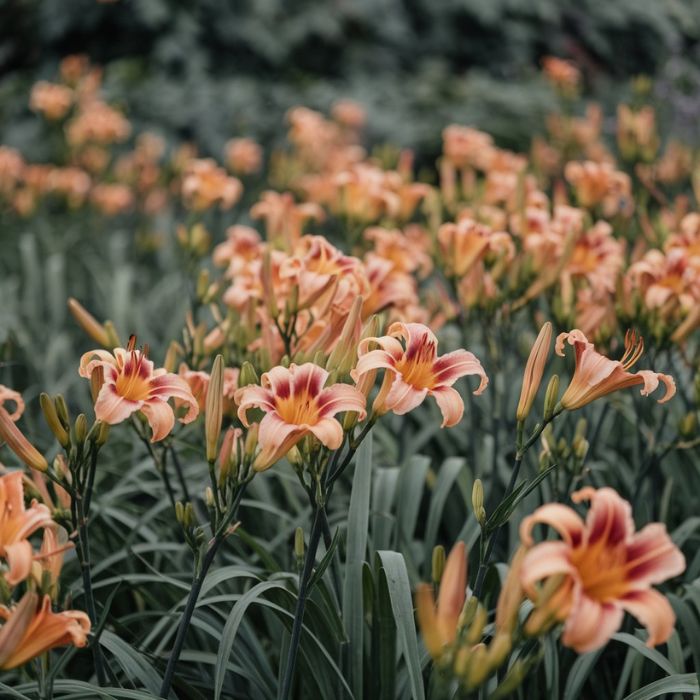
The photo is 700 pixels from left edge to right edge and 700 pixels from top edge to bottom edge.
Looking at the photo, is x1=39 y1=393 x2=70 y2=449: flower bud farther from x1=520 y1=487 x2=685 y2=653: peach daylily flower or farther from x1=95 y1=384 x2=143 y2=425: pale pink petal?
x1=520 y1=487 x2=685 y2=653: peach daylily flower

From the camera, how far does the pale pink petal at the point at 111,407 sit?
1.24 meters

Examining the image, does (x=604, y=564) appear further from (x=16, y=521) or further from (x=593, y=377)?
(x=16, y=521)

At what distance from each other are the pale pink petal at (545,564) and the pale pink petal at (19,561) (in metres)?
0.58

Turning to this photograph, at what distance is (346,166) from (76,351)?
1.41m

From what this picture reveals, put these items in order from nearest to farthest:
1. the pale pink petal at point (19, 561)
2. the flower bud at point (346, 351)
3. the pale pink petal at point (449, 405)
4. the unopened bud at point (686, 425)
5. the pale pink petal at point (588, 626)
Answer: the pale pink petal at point (588, 626)
the pale pink petal at point (19, 561)
the pale pink petal at point (449, 405)
the flower bud at point (346, 351)
the unopened bud at point (686, 425)

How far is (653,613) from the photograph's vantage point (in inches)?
36.7

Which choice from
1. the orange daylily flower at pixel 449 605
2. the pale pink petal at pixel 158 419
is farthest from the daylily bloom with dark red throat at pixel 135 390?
the orange daylily flower at pixel 449 605

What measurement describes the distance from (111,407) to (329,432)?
0.31 m

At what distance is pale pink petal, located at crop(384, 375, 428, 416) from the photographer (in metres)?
1.28

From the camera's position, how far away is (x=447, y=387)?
4.37 feet

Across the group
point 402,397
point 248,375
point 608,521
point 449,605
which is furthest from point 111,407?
point 608,521

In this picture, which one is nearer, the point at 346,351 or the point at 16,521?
the point at 16,521

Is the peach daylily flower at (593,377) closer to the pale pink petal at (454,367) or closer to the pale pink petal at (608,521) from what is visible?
the pale pink petal at (454,367)

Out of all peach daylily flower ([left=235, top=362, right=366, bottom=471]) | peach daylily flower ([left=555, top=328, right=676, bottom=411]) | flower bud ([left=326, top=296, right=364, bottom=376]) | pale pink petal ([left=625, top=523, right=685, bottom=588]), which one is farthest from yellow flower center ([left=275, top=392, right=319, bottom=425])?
pale pink petal ([left=625, top=523, right=685, bottom=588])
